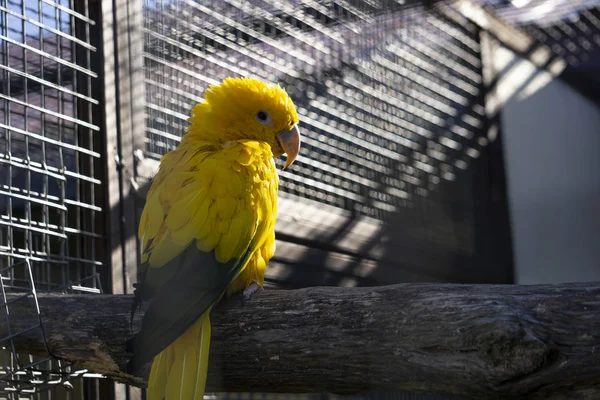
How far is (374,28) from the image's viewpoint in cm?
126

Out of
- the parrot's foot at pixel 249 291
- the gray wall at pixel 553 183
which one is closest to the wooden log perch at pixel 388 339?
the parrot's foot at pixel 249 291

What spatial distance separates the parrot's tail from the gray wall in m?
1.28

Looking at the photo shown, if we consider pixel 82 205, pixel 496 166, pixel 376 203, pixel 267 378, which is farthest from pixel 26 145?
pixel 496 166

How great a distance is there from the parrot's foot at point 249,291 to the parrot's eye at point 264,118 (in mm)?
338

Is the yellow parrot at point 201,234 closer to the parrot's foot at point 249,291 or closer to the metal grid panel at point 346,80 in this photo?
the parrot's foot at point 249,291

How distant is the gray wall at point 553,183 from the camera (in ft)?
6.39

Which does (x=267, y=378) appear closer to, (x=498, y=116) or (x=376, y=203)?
(x=376, y=203)

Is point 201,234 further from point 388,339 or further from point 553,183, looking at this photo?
point 553,183

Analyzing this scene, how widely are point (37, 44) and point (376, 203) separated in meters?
0.84

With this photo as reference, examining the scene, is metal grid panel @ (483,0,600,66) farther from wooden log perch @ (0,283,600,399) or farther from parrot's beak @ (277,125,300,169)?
wooden log perch @ (0,283,600,399)

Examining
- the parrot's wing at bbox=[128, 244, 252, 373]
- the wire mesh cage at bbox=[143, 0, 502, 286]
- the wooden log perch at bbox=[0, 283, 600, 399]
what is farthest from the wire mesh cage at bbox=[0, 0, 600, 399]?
the parrot's wing at bbox=[128, 244, 252, 373]

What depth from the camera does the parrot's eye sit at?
1.20 m

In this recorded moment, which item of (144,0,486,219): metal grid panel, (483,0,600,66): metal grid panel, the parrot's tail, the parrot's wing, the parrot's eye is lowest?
the parrot's tail

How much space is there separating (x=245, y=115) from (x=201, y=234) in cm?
31
